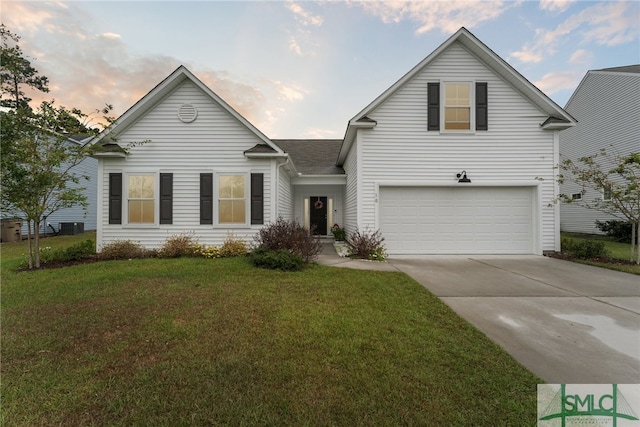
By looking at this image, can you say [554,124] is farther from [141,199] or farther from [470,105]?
[141,199]

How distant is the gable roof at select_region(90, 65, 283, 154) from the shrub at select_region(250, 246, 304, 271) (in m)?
3.65

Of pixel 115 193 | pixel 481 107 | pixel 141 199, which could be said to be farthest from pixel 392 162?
pixel 115 193

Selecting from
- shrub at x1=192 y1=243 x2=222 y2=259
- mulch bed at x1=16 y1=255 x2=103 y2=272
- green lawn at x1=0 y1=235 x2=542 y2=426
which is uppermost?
shrub at x1=192 y1=243 x2=222 y2=259

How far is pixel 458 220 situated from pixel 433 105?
407 cm

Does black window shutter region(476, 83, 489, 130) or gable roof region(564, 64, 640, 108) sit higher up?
gable roof region(564, 64, 640, 108)

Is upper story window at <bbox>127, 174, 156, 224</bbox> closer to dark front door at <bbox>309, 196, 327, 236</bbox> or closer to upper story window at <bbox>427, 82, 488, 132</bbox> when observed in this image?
dark front door at <bbox>309, 196, 327, 236</bbox>

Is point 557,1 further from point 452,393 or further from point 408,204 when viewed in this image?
point 452,393

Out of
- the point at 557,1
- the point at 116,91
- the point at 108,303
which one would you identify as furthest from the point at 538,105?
the point at 116,91

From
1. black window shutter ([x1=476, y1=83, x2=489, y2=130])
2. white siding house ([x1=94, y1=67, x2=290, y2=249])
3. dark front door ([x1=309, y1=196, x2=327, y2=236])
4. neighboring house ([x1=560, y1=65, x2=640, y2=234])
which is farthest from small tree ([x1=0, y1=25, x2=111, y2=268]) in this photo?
neighboring house ([x1=560, y1=65, x2=640, y2=234])

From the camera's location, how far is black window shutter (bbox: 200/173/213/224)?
357 inches

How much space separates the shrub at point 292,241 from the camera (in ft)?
23.5

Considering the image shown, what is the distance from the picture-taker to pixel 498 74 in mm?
9133

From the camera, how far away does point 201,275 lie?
20.2ft

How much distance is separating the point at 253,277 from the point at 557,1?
39.9ft
